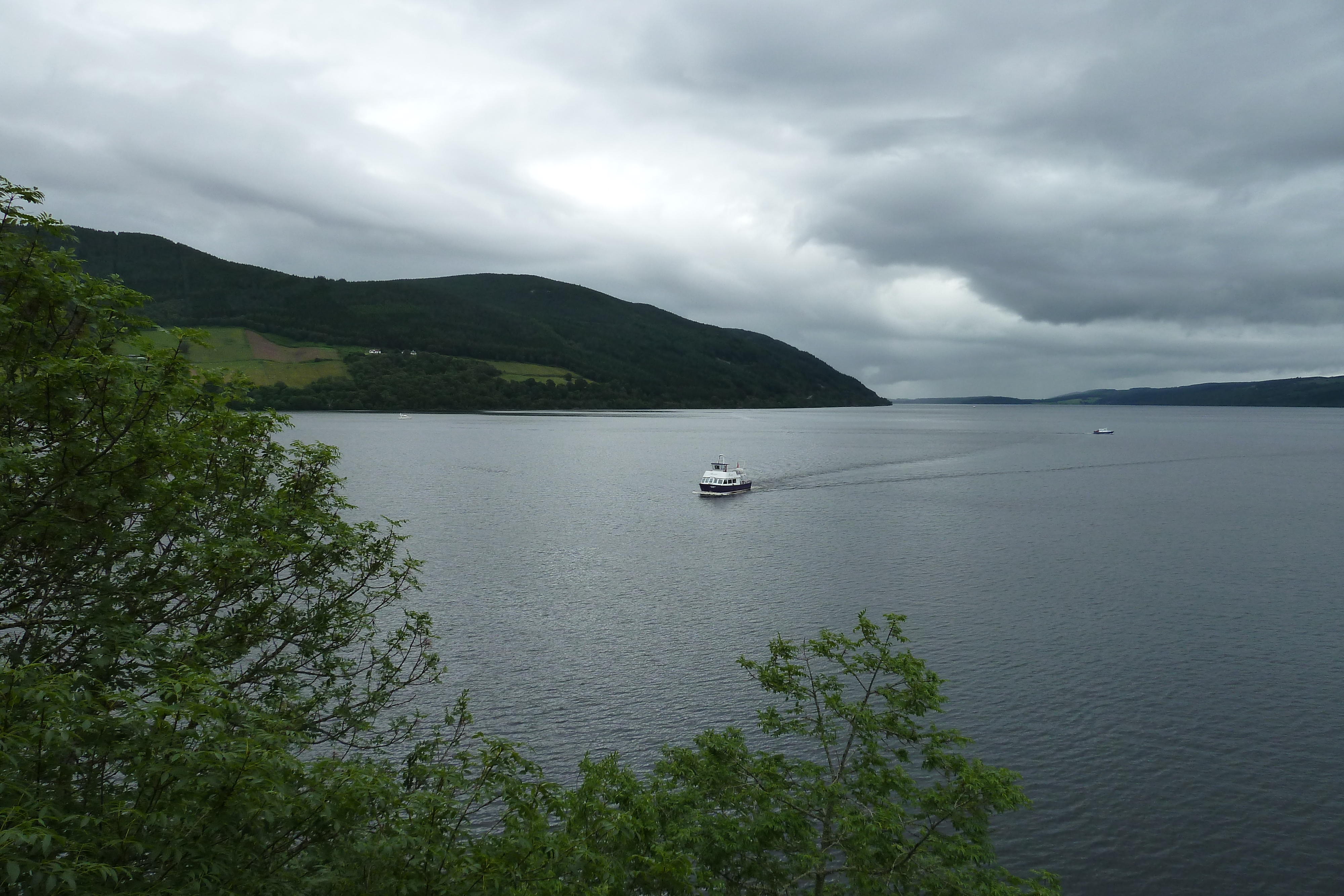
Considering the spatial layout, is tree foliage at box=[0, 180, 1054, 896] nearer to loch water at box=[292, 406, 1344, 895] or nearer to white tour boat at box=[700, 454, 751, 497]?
loch water at box=[292, 406, 1344, 895]

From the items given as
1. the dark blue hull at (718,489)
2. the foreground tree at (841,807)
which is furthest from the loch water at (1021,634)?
the dark blue hull at (718,489)

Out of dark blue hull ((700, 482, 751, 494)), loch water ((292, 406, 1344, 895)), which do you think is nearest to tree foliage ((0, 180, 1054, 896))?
→ loch water ((292, 406, 1344, 895))

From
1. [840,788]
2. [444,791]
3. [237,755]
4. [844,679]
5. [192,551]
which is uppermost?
[192,551]

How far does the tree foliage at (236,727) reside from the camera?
43.7ft

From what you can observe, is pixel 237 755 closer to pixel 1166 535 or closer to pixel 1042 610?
pixel 1042 610

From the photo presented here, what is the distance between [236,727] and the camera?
16.9 metres

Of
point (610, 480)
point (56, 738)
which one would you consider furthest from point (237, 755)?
point (610, 480)

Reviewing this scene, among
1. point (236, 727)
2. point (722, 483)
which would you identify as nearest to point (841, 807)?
point (236, 727)

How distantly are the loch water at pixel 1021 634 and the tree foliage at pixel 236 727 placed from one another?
12274 mm

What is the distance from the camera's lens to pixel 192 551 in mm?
19406

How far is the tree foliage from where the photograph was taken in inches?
524

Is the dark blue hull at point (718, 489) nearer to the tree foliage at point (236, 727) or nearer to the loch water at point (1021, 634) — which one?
the loch water at point (1021, 634)

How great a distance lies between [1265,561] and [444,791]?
10172cm

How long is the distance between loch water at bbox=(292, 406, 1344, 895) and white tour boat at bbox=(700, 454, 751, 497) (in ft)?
45.9
